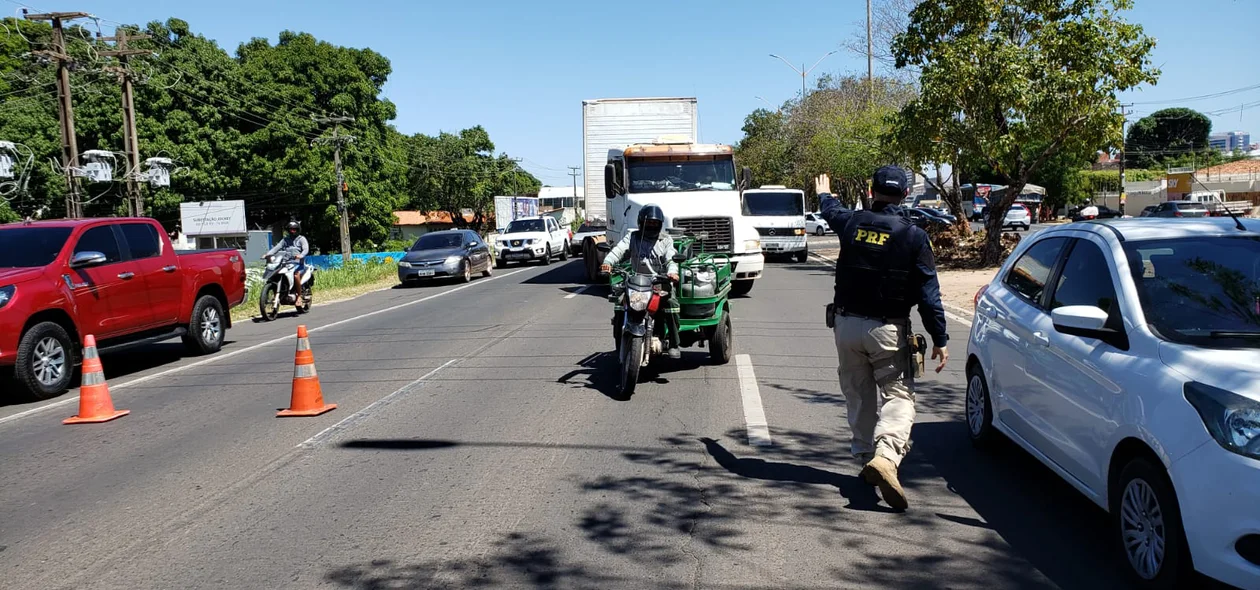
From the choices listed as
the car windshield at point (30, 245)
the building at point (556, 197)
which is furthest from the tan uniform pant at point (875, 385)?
the building at point (556, 197)

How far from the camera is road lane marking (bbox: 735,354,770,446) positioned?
717 cm

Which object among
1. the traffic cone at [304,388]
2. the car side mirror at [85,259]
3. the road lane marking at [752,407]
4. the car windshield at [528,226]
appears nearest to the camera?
the road lane marking at [752,407]

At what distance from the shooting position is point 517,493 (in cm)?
581

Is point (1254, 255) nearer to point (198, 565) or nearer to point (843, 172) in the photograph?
point (198, 565)

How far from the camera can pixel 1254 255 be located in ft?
15.9

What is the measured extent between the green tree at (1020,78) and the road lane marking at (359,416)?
55.3ft

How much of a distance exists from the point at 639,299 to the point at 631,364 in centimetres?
59

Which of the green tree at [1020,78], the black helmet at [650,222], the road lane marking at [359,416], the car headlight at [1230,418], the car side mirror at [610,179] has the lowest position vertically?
the road lane marking at [359,416]

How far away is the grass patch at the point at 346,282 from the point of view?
2250 centimetres

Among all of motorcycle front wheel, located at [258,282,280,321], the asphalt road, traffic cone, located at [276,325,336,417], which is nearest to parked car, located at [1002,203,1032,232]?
motorcycle front wheel, located at [258,282,280,321]

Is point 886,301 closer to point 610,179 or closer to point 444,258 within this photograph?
point 610,179

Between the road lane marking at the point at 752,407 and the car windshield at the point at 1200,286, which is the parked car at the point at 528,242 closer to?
the road lane marking at the point at 752,407

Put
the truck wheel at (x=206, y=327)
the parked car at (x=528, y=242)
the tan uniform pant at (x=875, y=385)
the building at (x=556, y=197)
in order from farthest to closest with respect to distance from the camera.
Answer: the building at (x=556, y=197) → the parked car at (x=528, y=242) → the truck wheel at (x=206, y=327) → the tan uniform pant at (x=875, y=385)

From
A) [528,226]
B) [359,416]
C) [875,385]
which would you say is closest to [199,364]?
[359,416]
